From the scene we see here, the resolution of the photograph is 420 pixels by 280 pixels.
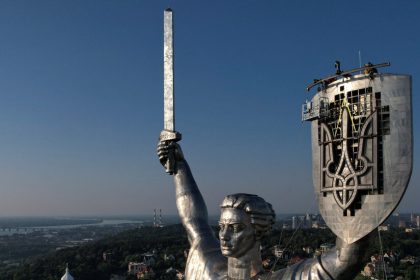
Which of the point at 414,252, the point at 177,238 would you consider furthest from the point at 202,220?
the point at 177,238

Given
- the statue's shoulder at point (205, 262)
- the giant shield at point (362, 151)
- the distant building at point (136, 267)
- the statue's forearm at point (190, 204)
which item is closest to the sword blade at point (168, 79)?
the statue's forearm at point (190, 204)

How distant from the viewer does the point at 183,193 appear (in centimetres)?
697

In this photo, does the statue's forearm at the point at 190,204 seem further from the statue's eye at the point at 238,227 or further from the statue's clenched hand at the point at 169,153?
the statue's eye at the point at 238,227

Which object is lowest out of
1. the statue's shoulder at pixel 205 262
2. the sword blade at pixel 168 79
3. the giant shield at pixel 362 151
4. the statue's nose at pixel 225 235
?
the statue's shoulder at pixel 205 262

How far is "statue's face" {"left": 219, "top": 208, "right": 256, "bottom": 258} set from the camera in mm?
5441

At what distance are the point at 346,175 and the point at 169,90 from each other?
9.21 ft

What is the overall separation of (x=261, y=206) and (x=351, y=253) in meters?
1.06

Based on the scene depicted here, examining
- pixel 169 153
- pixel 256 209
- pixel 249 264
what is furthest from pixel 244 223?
pixel 169 153

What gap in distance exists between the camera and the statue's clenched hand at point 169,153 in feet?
23.1

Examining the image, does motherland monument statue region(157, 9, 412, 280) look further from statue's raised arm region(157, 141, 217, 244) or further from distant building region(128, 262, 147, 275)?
distant building region(128, 262, 147, 275)

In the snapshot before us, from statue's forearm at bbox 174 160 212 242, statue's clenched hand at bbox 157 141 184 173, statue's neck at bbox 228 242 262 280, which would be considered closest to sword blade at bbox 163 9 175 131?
statue's clenched hand at bbox 157 141 184 173

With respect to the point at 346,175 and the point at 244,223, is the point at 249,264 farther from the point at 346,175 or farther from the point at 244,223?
the point at 346,175

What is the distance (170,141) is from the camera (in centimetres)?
705

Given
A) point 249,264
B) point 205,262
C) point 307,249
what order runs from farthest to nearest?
point 307,249, point 205,262, point 249,264
